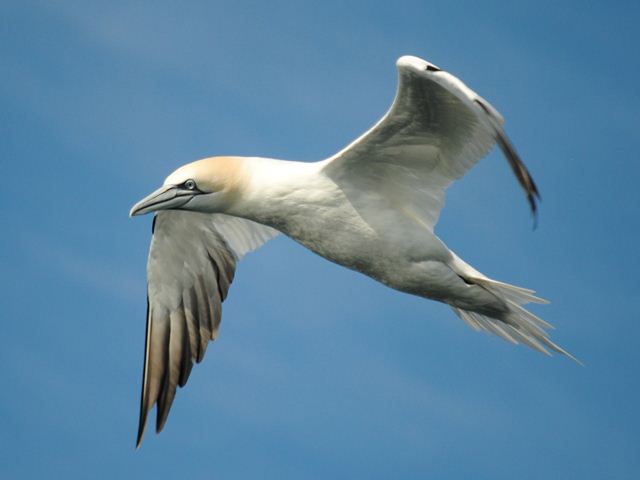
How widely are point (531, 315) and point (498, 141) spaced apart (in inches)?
116

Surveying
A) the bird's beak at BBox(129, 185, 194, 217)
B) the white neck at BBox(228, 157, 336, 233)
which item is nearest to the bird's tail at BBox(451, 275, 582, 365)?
the white neck at BBox(228, 157, 336, 233)

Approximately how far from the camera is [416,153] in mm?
9211

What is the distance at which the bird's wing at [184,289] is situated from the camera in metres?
11.2

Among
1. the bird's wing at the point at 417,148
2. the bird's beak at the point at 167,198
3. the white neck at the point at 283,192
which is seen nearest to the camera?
the bird's wing at the point at 417,148

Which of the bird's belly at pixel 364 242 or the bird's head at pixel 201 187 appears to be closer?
the bird's belly at pixel 364 242

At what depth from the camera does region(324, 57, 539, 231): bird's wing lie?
27.8ft

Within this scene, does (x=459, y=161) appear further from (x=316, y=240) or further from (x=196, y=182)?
(x=196, y=182)

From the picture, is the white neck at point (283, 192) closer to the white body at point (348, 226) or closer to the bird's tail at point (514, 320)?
the white body at point (348, 226)

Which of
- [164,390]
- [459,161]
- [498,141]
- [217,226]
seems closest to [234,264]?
[217,226]

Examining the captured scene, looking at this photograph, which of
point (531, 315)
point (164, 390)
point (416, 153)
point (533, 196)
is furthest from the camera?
point (164, 390)

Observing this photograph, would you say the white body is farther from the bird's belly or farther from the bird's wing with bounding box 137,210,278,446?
the bird's wing with bounding box 137,210,278,446

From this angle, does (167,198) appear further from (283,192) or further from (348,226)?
(348,226)

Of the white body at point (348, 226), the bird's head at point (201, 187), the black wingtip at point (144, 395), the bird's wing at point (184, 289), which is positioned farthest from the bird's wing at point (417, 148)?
the black wingtip at point (144, 395)

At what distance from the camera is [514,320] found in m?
10.1
